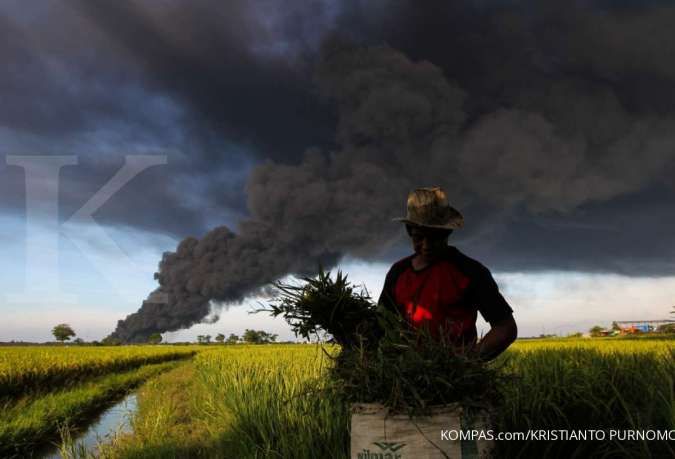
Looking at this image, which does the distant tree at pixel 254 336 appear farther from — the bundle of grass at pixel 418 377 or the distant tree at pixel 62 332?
the bundle of grass at pixel 418 377

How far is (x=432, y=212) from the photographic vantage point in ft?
8.43

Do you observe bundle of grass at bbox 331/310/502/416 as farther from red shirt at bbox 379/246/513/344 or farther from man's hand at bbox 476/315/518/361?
red shirt at bbox 379/246/513/344

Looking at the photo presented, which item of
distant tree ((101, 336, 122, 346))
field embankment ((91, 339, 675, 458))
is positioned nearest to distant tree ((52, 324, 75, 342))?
distant tree ((101, 336, 122, 346))

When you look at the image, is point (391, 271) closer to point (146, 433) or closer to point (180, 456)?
point (180, 456)

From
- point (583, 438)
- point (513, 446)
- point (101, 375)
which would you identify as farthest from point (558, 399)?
point (101, 375)

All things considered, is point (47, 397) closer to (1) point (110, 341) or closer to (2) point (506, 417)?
(2) point (506, 417)

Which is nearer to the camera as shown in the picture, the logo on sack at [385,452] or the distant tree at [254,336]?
the logo on sack at [385,452]

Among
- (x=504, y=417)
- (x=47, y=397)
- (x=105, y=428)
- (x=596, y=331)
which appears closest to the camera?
(x=504, y=417)

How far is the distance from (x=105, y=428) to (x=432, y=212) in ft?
26.5

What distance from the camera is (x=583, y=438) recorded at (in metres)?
3.02

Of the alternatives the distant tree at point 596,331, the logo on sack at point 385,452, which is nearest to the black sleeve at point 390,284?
the logo on sack at point 385,452

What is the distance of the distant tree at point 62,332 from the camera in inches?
4825

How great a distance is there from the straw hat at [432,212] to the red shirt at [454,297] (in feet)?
0.55

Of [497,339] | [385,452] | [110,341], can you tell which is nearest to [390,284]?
[497,339]
